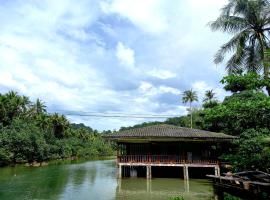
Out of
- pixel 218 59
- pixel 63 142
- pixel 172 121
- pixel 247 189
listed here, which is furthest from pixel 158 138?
pixel 172 121

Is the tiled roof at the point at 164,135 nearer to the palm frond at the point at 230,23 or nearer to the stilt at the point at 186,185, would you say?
the stilt at the point at 186,185

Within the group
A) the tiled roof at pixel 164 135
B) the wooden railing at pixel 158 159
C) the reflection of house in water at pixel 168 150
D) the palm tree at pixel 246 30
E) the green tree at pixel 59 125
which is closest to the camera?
the palm tree at pixel 246 30

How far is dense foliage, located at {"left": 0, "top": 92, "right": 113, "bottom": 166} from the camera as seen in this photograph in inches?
1624

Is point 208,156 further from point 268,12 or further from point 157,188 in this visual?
point 268,12

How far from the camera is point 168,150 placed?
27.3 metres

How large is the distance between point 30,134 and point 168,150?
77.1 ft

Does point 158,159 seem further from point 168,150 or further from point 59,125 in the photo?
point 59,125

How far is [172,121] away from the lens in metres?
100

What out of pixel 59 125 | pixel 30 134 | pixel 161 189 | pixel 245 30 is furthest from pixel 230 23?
pixel 59 125

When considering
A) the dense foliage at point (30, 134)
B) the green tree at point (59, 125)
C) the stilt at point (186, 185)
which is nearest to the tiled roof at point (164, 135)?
the stilt at point (186, 185)

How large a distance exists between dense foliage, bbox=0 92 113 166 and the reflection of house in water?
1858cm

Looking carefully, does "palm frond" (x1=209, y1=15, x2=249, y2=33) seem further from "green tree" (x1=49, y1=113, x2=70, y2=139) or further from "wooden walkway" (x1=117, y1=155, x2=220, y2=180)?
"green tree" (x1=49, y1=113, x2=70, y2=139)

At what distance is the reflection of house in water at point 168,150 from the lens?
81.4 feet

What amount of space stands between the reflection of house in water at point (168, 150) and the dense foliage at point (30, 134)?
731 inches
